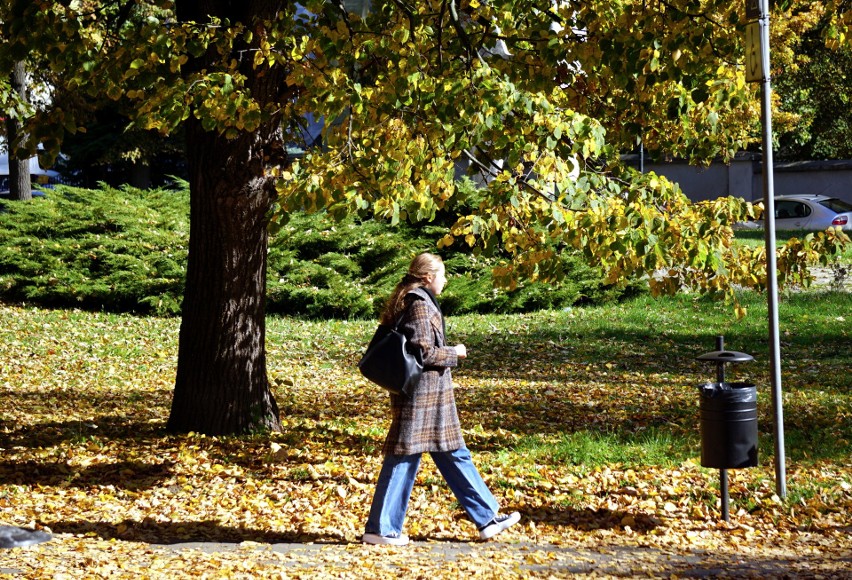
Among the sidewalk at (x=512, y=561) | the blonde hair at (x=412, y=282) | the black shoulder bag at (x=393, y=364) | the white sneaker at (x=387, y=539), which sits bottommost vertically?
the sidewalk at (x=512, y=561)

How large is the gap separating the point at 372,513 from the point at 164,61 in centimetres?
331

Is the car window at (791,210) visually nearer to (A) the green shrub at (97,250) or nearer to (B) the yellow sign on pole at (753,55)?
(A) the green shrub at (97,250)

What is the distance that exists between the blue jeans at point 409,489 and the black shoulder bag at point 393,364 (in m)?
0.47

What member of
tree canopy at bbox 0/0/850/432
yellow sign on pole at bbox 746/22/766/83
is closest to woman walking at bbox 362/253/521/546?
tree canopy at bbox 0/0/850/432

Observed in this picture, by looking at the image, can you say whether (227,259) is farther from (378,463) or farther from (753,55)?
(753,55)

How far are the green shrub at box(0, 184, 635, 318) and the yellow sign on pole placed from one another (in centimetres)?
1043

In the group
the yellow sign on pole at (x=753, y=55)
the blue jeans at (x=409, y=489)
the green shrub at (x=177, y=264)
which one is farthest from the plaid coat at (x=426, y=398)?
the green shrub at (x=177, y=264)

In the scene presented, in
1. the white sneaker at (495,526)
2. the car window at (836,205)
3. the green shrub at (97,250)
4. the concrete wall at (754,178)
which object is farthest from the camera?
the concrete wall at (754,178)

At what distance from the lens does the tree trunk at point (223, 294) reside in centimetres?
800

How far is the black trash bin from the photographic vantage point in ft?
20.3

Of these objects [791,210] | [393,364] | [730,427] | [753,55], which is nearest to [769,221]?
[753,55]

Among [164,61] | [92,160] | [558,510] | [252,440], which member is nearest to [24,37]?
[164,61]

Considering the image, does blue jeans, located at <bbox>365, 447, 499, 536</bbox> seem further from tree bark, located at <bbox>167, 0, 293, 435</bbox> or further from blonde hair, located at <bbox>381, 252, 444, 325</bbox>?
tree bark, located at <bbox>167, 0, 293, 435</bbox>

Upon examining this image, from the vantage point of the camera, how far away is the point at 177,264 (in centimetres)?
1697
